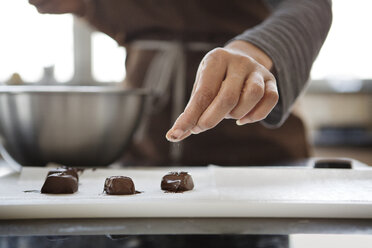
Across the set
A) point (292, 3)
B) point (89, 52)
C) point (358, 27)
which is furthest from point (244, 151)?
point (358, 27)

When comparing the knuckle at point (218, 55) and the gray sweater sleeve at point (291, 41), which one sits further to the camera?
the gray sweater sleeve at point (291, 41)

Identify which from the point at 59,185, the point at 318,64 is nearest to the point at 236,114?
the point at 59,185

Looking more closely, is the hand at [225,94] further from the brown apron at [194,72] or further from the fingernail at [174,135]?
the brown apron at [194,72]

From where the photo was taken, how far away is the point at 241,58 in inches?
31.0

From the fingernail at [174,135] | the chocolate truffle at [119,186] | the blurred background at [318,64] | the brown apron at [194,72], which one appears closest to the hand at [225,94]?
the fingernail at [174,135]

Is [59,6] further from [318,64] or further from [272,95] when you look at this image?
[318,64]

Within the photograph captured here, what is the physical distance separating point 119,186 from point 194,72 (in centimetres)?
80

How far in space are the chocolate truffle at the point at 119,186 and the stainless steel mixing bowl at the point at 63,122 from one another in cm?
27

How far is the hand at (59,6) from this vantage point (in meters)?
1.08

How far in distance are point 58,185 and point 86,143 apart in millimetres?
268

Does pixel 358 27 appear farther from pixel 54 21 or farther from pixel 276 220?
pixel 276 220

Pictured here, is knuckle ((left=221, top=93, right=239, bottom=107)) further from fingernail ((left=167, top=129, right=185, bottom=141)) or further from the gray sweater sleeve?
the gray sweater sleeve

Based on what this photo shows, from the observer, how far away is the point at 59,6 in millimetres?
1147

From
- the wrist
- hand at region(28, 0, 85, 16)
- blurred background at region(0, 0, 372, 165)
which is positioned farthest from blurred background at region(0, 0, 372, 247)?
the wrist
